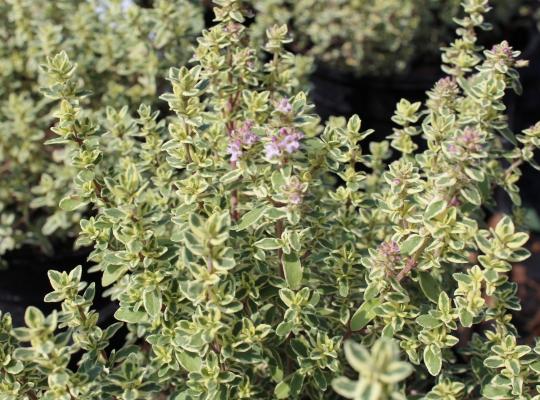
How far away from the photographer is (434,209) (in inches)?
53.7

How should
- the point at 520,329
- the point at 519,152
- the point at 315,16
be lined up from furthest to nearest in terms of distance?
the point at 315,16
the point at 520,329
the point at 519,152

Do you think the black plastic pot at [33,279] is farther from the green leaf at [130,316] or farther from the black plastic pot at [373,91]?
the black plastic pot at [373,91]

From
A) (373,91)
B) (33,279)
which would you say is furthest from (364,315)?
(373,91)

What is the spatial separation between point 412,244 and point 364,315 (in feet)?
0.70

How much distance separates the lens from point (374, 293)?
4.86 ft

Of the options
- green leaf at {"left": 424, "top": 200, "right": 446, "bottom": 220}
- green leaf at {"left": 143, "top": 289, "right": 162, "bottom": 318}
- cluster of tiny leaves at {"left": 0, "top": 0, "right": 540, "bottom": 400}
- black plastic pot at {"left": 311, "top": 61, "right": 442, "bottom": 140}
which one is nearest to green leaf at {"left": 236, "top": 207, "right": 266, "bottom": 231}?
cluster of tiny leaves at {"left": 0, "top": 0, "right": 540, "bottom": 400}

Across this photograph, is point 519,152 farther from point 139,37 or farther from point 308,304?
point 139,37

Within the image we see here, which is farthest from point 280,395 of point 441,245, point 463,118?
point 463,118

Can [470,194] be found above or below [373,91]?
above

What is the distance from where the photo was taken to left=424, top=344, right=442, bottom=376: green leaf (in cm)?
143

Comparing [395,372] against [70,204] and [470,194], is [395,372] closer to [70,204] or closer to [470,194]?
[470,194]

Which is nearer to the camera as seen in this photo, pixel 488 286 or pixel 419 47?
pixel 488 286

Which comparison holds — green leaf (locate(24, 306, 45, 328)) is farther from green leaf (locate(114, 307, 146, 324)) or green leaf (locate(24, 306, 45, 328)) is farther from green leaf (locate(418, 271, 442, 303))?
green leaf (locate(418, 271, 442, 303))

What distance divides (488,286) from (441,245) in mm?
141
